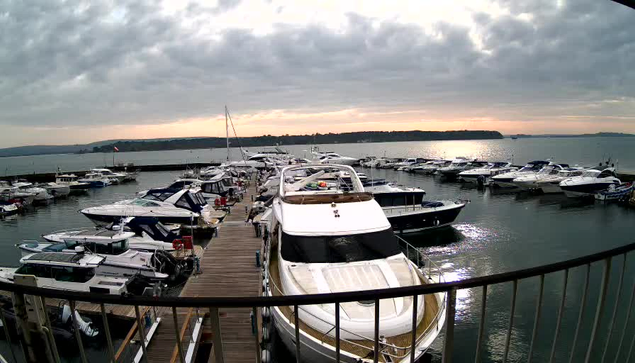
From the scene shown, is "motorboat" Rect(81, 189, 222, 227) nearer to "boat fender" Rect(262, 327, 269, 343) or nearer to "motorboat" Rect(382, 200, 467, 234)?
"motorboat" Rect(382, 200, 467, 234)

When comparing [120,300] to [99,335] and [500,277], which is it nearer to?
[500,277]

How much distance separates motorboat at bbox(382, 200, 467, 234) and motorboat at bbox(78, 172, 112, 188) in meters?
44.7

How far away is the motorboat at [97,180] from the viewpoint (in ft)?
158

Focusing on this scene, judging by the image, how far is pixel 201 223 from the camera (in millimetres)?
22203

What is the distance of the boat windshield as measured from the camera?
7.52m

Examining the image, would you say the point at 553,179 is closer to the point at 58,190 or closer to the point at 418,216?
the point at 418,216

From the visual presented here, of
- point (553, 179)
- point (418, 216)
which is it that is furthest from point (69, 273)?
point (553, 179)

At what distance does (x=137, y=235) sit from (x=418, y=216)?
15.9 m

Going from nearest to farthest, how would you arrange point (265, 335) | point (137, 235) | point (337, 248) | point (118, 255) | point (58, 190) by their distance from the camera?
point (337, 248) < point (265, 335) < point (118, 255) < point (137, 235) < point (58, 190)

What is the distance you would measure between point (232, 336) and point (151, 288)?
566cm

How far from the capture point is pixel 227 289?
10.4 meters

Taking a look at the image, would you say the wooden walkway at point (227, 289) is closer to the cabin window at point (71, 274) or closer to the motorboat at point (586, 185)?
the cabin window at point (71, 274)

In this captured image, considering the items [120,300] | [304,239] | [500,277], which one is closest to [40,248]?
[304,239]

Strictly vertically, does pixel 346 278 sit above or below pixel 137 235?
above
